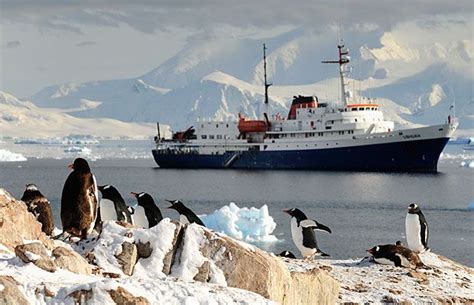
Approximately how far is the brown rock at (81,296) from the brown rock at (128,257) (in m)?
1.87

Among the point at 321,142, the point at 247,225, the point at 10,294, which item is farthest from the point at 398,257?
the point at 321,142

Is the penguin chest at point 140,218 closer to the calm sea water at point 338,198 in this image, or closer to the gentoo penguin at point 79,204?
the gentoo penguin at point 79,204

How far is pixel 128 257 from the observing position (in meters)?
10.0

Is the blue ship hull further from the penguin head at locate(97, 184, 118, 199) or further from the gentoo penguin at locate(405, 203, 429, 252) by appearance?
the penguin head at locate(97, 184, 118, 199)

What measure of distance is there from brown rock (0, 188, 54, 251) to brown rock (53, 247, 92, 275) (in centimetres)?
75

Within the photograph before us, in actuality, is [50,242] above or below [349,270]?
above

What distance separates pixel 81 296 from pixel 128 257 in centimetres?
204

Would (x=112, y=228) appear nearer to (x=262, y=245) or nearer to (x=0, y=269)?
(x=0, y=269)

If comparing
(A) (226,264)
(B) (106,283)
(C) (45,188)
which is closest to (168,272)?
(A) (226,264)

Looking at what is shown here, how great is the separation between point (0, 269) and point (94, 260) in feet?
5.93

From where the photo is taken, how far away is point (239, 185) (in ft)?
Answer: 257

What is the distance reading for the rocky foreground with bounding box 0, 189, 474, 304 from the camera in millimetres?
8133

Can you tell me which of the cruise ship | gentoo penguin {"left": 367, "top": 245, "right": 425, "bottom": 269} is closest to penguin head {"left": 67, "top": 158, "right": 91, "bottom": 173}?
gentoo penguin {"left": 367, "top": 245, "right": 425, "bottom": 269}

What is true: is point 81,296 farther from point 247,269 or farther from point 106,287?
point 247,269
